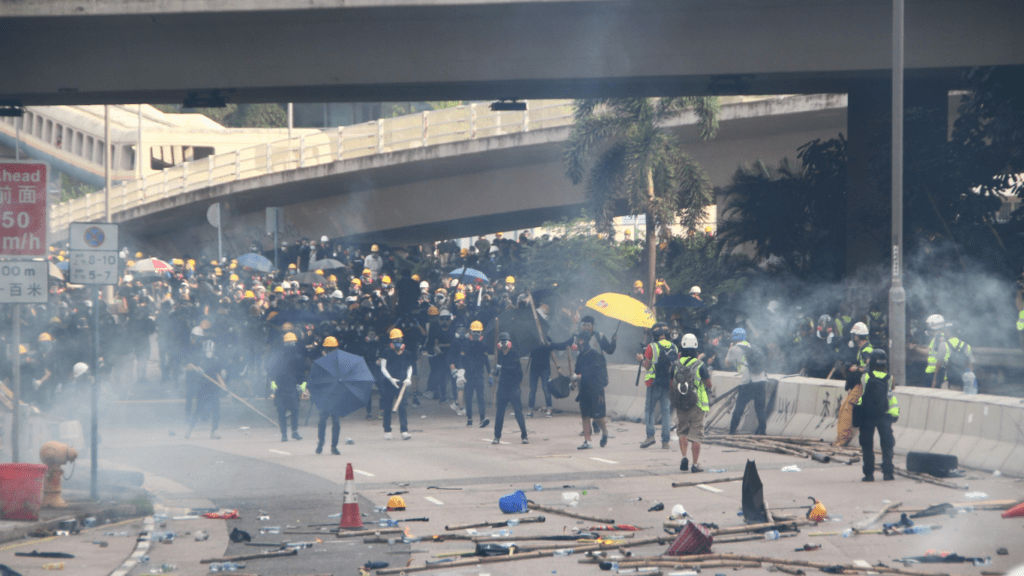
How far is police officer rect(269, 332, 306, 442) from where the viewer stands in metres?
19.0

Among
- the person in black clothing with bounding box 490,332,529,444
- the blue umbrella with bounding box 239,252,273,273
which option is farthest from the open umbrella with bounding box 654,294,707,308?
the blue umbrella with bounding box 239,252,273,273

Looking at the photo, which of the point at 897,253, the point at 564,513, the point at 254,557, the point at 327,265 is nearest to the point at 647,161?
the point at 327,265

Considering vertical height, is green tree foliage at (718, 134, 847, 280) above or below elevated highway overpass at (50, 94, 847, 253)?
below

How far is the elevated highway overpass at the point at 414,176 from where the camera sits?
34688mm

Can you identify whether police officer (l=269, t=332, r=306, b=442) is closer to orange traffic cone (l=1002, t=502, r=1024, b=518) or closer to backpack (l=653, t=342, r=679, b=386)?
backpack (l=653, t=342, r=679, b=386)

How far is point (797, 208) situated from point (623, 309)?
1070cm

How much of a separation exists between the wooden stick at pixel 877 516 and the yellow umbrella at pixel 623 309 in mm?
8003

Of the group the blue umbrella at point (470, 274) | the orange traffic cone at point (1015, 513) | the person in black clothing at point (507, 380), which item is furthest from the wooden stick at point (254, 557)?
the blue umbrella at point (470, 274)

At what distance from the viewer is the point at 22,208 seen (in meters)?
12.3

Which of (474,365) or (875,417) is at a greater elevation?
(474,365)

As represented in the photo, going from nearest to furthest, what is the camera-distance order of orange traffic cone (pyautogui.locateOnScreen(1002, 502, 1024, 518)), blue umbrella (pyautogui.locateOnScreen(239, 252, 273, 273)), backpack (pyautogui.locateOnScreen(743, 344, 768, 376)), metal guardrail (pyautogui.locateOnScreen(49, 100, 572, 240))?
1. orange traffic cone (pyautogui.locateOnScreen(1002, 502, 1024, 518))
2. backpack (pyautogui.locateOnScreen(743, 344, 768, 376))
3. blue umbrella (pyautogui.locateOnScreen(239, 252, 273, 273))
4. metal guardrail (pyautogui.locateOnScreen(49, 100, 572, 240))

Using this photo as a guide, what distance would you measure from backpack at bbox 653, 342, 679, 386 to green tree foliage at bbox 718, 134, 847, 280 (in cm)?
1109

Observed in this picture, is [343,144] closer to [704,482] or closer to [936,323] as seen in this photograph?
[936,323]

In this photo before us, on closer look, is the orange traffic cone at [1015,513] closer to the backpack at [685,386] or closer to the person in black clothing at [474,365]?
the backpack at [685,386]
